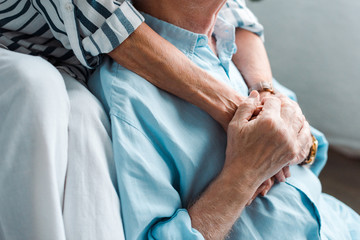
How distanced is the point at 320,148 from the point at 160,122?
0.60 meters

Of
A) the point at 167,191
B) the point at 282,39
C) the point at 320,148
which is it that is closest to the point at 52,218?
the point at 167,191

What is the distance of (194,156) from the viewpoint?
767 millimetres

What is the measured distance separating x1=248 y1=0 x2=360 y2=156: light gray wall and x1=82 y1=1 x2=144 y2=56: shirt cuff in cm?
137

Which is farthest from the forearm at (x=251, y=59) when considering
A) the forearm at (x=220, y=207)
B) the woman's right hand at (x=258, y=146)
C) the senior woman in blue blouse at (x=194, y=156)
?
the forearm at (x=220, y=207)

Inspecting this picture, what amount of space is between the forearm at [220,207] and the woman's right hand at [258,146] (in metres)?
0.02

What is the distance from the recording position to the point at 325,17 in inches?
A: 73.2

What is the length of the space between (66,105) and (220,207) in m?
0.34

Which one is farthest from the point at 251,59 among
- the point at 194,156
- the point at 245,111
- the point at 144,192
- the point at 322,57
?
the point at 322,57

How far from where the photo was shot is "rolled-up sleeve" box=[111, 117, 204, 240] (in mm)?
679

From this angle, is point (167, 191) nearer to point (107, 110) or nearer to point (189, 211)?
point (189, 211)

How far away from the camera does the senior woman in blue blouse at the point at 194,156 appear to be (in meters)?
0.70

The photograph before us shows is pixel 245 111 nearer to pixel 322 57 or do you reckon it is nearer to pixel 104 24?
pixel 104 24

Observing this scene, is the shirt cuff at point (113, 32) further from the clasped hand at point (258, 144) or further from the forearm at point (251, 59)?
the forearm at point (251, 59)

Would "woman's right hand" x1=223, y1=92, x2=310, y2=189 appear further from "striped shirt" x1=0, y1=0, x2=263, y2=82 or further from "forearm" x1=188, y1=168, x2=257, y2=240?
"striped shirt" x1=0, y1=0, x2=263, y2=82
